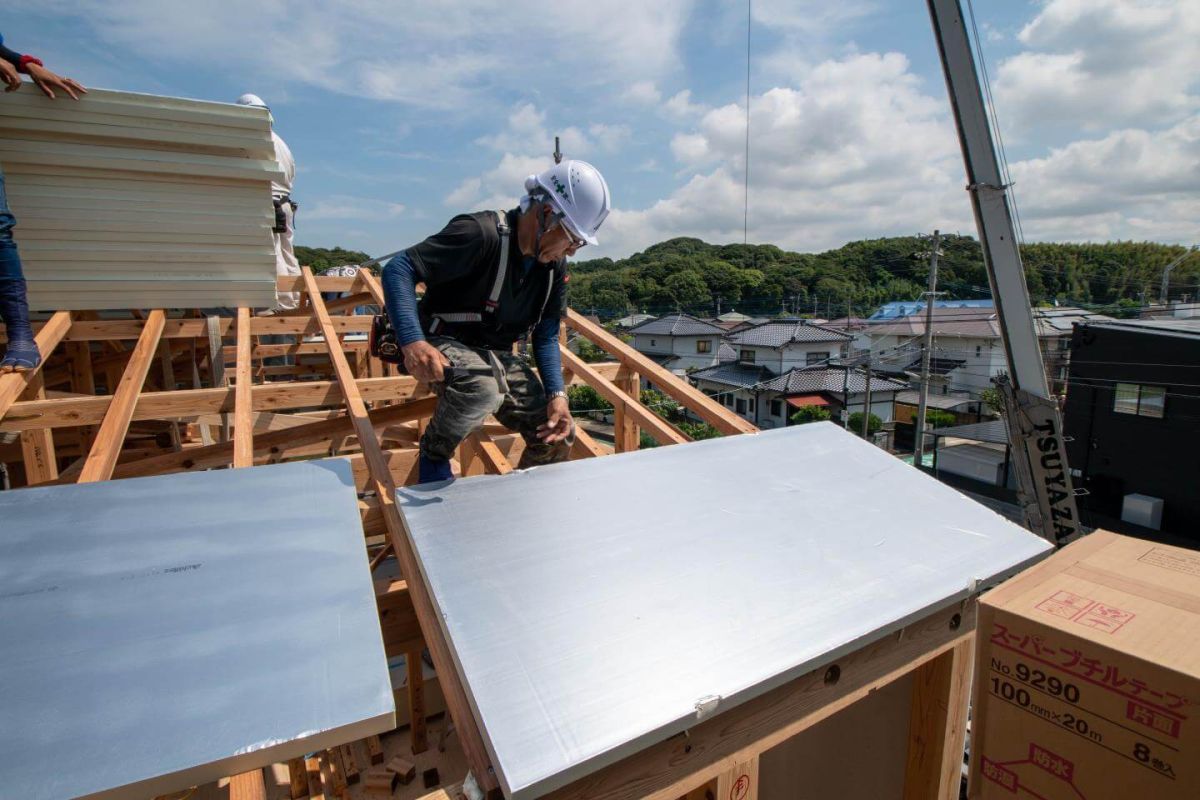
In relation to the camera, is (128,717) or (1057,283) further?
(1057,283)

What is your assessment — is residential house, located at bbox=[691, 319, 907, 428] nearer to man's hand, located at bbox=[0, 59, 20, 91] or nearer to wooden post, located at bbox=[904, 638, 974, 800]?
wooden post, located at bbox=[904, 638, 974, 800]

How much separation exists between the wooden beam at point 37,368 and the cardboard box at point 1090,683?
14.9ft

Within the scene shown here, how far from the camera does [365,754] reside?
349 cm

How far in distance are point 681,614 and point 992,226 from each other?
19.6 feet

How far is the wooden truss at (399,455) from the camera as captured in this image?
→ 5.07ft

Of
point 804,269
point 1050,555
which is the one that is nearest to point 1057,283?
point 804,269

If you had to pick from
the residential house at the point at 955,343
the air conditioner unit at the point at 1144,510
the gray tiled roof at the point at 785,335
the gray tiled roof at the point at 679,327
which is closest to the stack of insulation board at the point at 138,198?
the air conditioner unit at the point at 1144,510

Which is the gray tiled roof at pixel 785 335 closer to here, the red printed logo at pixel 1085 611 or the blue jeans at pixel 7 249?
the red printed logo at pixel 1085 611

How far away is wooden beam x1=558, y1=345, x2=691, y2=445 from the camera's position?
3.54 meters

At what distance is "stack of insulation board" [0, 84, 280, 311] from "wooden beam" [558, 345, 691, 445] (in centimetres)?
283

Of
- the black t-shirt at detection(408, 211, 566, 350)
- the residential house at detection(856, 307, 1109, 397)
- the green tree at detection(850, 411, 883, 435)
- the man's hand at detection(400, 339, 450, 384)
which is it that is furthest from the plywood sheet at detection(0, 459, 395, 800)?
the residential house at detection(856, 307, 1109, 397)

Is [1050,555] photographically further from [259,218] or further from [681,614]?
[259,218]

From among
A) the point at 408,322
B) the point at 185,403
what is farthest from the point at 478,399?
the point at 185,403

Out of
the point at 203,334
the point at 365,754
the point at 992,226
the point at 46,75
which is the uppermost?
the point at 46,75
